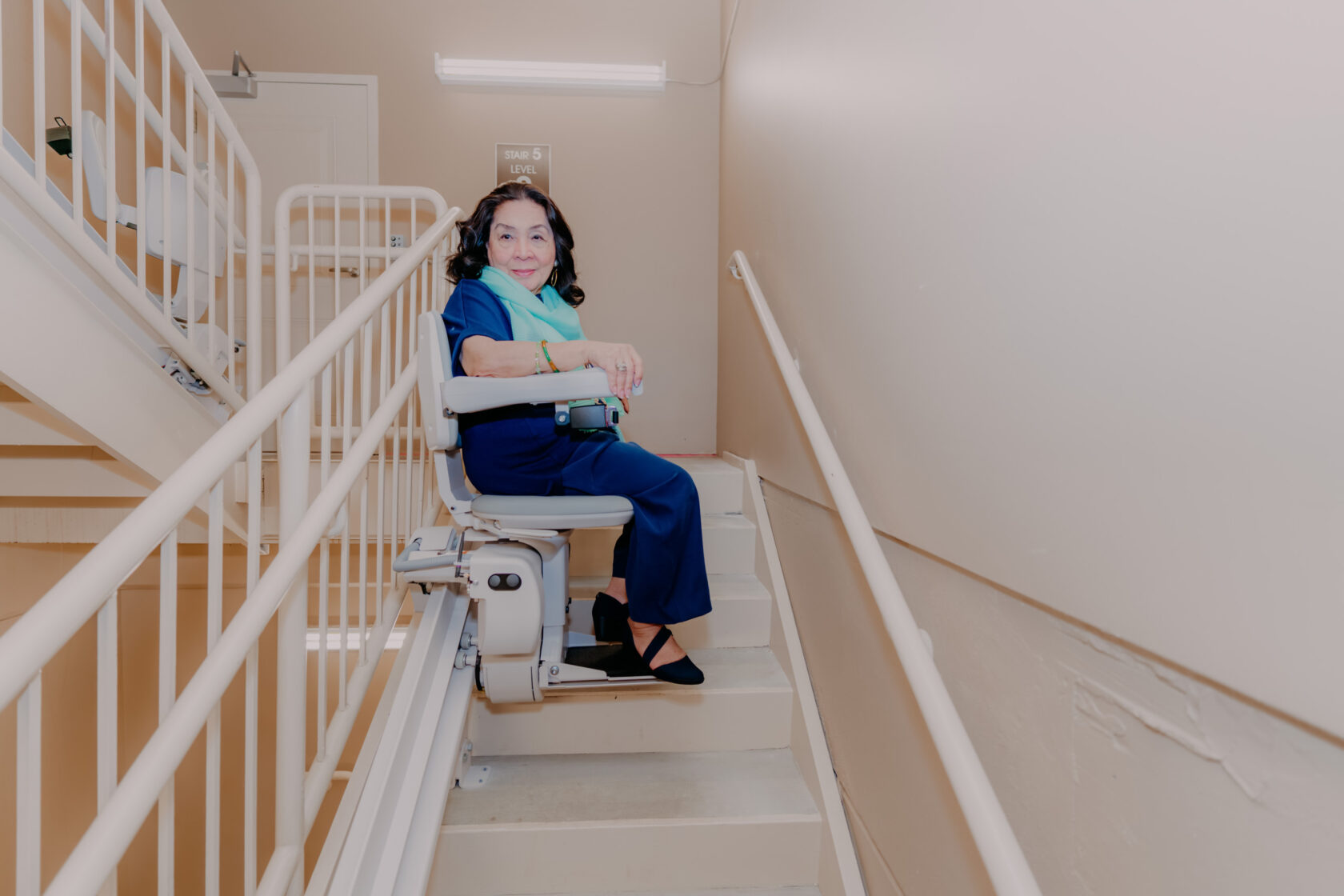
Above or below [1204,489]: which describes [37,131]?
above

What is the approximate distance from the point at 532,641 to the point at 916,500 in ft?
2.69

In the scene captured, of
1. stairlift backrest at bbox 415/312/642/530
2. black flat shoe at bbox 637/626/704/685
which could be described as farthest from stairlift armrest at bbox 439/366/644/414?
black flat shoe at bbox 637/626/704/685

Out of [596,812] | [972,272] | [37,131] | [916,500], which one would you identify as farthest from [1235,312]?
[37,131]

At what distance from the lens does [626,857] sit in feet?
4.65

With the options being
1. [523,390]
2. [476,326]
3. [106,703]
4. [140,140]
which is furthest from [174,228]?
[106,703]

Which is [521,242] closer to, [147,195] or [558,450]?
[558,450]

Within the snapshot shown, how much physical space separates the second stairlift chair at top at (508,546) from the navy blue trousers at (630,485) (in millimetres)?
49

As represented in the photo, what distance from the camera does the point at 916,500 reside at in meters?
1.06

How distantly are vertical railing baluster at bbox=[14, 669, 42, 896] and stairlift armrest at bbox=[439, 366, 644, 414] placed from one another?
30.5 inches

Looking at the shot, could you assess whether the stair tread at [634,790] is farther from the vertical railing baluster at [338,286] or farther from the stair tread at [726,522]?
the vertical railing baluster at [338,286]

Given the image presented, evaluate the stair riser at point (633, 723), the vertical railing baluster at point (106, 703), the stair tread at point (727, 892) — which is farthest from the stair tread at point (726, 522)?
the vertical railing baluster at point (106, 703)

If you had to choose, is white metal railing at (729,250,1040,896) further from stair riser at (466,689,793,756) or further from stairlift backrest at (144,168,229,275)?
stairlift backrest at (144,168,229,275)

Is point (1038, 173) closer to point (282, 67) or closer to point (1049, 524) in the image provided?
point (1049, 524)

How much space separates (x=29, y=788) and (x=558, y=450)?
1.00 metres
